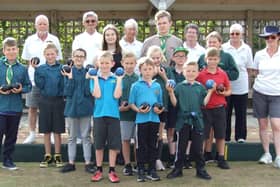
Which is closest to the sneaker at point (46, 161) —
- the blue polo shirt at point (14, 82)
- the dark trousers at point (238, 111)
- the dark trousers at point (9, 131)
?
the dark trousers at point (9, 131)

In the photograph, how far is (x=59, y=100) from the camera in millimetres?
5988

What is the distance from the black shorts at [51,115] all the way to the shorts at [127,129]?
69 centimetres

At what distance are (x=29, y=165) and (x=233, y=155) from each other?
2.42 metres

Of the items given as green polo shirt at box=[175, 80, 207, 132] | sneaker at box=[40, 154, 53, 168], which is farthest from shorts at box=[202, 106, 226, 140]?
sneaker at box=[40, 154, 53, 168]

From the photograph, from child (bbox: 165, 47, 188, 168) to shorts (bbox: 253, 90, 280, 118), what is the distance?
38.7 inches

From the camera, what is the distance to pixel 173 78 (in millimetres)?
5852

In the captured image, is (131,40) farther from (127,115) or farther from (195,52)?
(127,115)

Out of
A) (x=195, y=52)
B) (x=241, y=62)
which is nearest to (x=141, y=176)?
(x=195, y=52)

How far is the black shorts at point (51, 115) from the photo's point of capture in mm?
5961

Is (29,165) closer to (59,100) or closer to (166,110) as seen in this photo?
(59,100)

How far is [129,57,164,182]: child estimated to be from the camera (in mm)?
5512

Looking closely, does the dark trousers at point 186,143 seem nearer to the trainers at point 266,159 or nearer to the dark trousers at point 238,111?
the trainers at point 266,159

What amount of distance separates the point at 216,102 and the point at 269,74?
28.4 inches

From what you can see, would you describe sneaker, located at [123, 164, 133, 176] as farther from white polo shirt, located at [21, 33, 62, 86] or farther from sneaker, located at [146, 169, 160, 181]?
white polo shirt, located at [21, 33, 62, 86]
